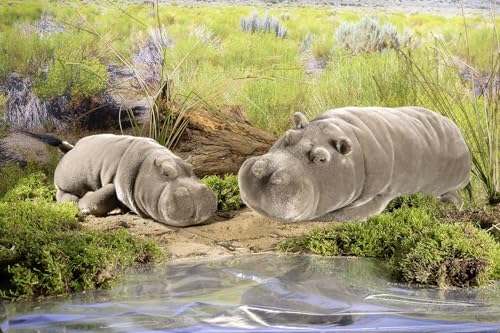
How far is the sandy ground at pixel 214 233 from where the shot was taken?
10.3 feet

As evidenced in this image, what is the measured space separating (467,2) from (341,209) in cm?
143

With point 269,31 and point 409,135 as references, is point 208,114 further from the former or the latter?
point 409,135

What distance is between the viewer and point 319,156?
10.0 feet

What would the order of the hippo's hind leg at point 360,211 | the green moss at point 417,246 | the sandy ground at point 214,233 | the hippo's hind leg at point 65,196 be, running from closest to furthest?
the green moss at point 417,246
the sandy ground at point 214,233
the hippo's hind leg at point 360,211
the hippo's hind leg at point 65,196

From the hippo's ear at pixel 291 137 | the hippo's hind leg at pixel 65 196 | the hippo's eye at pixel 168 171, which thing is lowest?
the hippo's hind leg at pixel 65 196

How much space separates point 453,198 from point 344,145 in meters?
0.70

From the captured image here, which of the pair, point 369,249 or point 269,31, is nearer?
point 369,249

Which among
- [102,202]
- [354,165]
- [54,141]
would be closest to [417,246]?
[354,165]

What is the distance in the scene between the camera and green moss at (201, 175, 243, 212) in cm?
345

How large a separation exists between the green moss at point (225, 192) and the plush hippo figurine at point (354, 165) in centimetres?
30

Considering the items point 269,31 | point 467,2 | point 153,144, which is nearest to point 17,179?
point 153,144

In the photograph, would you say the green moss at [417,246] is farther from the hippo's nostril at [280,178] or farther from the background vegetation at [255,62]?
the background vegetation at [255,62]

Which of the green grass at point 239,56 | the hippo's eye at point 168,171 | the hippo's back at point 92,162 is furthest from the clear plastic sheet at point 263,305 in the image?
the green grass at point 239,56

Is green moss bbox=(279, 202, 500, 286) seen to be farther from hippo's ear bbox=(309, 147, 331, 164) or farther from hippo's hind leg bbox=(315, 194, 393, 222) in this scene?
hippo's ear bbox=(309, 147, 331, 164)
